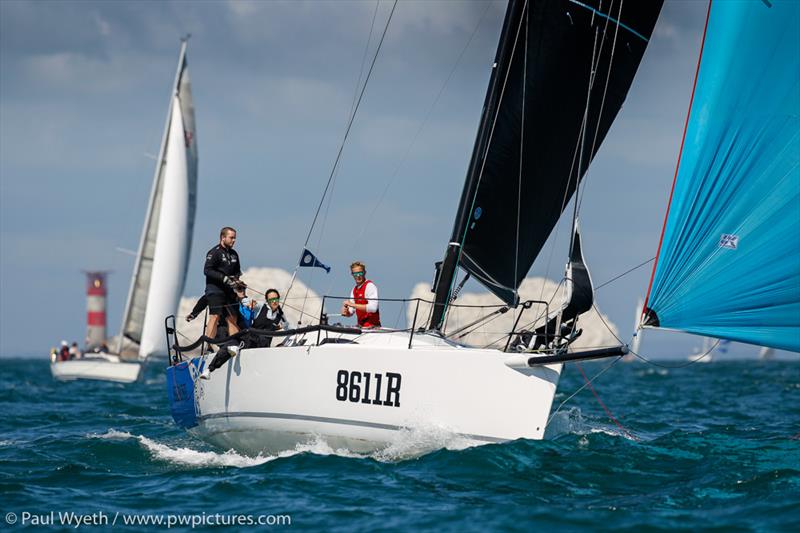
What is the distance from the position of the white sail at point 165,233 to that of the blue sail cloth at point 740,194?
26.0m

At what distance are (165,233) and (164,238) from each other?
0.55ft

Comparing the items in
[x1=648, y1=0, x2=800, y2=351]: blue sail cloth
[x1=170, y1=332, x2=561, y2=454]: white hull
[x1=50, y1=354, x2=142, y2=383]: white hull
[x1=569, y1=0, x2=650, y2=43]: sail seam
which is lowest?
[x1=50, y1=354, x2=142, y2=383]: white hull

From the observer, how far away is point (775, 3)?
8109 millimetres

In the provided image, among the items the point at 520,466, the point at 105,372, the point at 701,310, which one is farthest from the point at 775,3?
the point at 105,372

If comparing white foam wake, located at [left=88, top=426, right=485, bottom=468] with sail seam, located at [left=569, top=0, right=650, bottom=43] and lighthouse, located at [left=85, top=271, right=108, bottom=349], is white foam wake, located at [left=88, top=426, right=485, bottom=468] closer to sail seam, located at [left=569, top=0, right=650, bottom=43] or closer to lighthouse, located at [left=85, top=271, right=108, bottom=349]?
sail seam, located at [left=569, top=0, right=650, bottom=43]

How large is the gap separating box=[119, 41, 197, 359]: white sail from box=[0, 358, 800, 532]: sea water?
2032 cm

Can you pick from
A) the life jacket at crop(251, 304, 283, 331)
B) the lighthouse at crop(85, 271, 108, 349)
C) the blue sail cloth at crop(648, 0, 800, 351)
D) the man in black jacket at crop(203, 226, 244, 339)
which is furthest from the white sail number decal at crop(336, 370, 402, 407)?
the lighthouse at crop(85, 271, 108, 349)

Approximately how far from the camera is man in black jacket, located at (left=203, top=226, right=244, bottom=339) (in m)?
11.4

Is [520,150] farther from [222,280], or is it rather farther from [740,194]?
[222,280]

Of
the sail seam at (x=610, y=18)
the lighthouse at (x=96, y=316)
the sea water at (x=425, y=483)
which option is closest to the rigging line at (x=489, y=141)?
the sail seam at (x=610, y=18)

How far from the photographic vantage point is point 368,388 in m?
9.55

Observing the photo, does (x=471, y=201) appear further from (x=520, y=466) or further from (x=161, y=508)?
(x=161, y=508)

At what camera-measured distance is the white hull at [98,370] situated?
3019 centimetres

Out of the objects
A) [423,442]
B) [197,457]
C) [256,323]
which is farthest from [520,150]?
[197,457]
